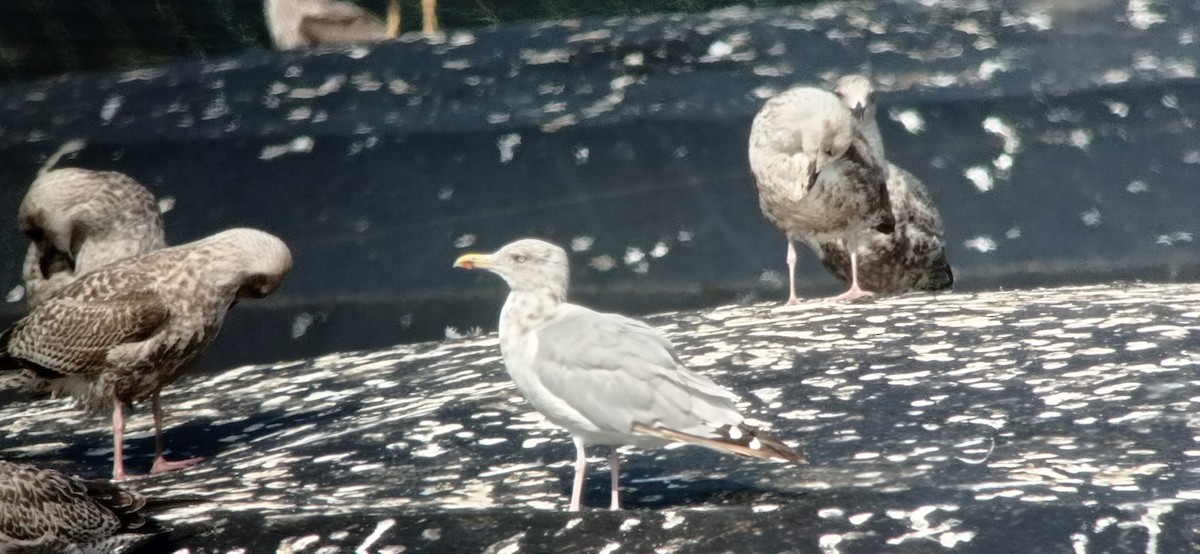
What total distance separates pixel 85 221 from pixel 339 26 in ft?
7.67

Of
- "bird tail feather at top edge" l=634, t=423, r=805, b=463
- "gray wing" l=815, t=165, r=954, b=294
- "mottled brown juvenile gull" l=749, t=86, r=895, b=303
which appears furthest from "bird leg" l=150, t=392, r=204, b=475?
"gray wing" l=815, t=165, r=954, b=294

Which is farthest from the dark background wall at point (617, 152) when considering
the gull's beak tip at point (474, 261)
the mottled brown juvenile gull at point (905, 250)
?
the gull's beak tip at point (474, 261)

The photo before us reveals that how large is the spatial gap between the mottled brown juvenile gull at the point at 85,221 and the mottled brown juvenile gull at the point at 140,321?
97cm

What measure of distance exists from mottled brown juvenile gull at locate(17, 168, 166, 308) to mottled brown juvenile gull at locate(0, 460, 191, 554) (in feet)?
6.01

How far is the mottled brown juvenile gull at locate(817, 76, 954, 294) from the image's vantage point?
16.9ft

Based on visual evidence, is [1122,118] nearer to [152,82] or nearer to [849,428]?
[849,428]

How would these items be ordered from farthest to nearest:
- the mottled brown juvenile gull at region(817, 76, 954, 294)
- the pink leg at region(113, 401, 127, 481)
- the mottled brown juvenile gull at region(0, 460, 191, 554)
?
the mottled brown juvenile gull at region(817, 76, 954, 294) → the pink leg at region(113, 401, 127, 481) → the mottled brown juvenile gull at region(0, 460, 191, 554)

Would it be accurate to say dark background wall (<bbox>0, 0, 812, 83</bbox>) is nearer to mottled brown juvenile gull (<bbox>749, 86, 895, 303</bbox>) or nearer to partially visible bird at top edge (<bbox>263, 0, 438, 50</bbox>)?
partially visible bird at top edge (<bbox>263, 0, 438, 50</bbox>)

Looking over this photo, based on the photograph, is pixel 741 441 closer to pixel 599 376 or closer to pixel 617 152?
pixel 599 376

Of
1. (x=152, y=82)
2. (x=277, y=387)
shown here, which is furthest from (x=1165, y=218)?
(x=152, y=82)

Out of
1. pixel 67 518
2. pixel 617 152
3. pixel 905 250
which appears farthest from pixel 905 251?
pixel 67 518

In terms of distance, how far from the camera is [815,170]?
457cm

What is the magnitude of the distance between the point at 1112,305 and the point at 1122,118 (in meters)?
1.61

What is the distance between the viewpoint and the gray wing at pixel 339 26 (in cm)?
653
